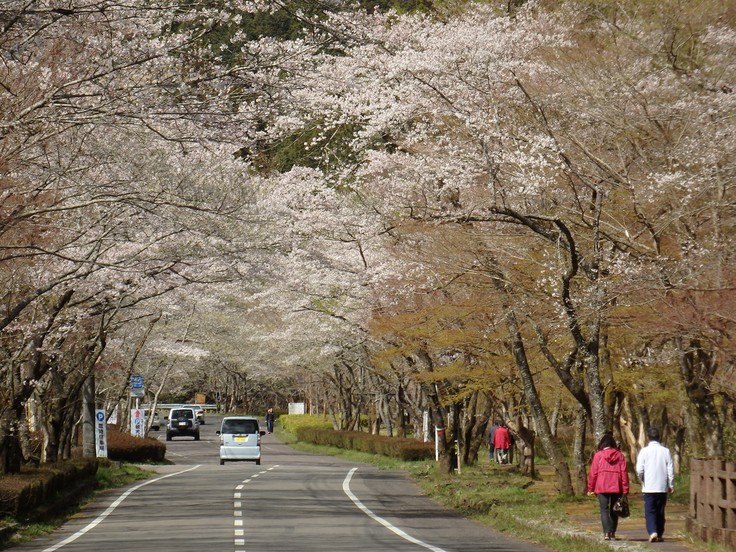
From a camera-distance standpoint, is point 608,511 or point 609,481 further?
point 609,481

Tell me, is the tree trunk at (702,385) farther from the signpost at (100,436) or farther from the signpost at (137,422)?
the signpost at (137,422)

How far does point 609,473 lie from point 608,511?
52 centimetres

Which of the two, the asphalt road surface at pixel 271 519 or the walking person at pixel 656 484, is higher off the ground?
the walking person at pixel 656 484

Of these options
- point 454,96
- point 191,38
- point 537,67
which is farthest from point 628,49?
point 191,38

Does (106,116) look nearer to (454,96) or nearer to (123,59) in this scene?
(123,59)

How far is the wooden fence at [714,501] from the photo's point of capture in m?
13.0

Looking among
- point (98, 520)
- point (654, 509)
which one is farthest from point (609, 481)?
point (98, 520)

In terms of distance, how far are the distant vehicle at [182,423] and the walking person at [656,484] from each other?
2215 inches

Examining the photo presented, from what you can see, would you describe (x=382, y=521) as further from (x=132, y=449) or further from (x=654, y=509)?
(x=132, y=449)

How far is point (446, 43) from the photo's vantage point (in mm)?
18672

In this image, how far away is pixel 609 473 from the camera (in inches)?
581

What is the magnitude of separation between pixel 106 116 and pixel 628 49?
10578 mm

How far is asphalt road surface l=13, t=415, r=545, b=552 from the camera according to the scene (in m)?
15.1

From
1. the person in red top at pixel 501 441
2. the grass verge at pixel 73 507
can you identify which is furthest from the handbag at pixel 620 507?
the person in red top at pixel 501 441
